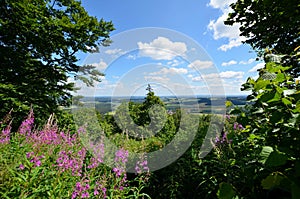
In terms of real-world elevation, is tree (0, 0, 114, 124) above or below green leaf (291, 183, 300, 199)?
above

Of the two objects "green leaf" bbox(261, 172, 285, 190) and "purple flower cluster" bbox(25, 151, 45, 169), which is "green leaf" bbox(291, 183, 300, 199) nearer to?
"green leaf" bbox(261, 172, 285, 190)

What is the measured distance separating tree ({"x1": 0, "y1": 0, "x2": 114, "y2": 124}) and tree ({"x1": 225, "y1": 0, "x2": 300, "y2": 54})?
580cm

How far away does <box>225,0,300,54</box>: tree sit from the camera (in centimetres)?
237

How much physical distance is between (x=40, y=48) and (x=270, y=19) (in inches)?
291

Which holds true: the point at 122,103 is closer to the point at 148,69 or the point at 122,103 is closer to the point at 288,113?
the point at 148,69

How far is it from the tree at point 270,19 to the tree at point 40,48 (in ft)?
19.0

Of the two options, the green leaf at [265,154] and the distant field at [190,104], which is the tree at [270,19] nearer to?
the distant field at [190,104]

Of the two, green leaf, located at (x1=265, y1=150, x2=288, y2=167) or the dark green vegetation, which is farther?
the dark green vegetation

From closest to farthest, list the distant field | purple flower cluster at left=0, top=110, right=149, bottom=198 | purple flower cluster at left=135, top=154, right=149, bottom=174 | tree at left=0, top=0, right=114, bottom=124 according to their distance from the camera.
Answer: purple flower cluster at left=0, top=110, right=149, bottom=198 → purple flower cluster at left=135, top=154, right=149, bottom=174 → the distant field → tree at left=0, top=0, right=114, bottom=124

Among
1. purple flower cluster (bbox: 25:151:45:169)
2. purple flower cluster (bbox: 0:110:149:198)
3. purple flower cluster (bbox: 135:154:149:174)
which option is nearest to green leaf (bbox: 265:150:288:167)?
purple flower cluster (bbox: 0:110:149:198)

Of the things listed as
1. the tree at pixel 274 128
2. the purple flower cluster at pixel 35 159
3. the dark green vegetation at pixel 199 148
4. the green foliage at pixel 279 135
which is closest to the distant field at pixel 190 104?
the dark green vegetation at pixel 199 148

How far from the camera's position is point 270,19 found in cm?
320

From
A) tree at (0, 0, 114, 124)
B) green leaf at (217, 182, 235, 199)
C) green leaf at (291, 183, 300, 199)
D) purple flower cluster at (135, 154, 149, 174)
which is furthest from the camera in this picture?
tree at (0, 0, 114, 124)

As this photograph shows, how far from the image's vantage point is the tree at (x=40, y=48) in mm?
6371
